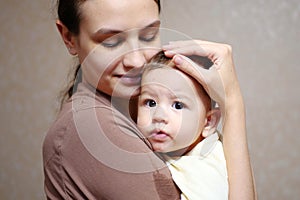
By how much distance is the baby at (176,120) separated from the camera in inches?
33.9

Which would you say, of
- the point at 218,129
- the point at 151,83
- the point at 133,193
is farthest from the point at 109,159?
the point at 218,129

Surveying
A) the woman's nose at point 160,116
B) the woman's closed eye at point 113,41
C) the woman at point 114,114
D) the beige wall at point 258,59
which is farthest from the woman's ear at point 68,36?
the beige wall at point 258,59

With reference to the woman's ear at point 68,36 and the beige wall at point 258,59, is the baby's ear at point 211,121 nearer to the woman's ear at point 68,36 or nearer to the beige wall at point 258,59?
the woman's ear at point 68,36

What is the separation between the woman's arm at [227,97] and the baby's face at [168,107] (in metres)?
0.03

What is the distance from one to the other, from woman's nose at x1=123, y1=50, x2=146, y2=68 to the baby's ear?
185mm

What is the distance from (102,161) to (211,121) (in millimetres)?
294

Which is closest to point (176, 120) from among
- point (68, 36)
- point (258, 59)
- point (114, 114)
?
point (114, 114)

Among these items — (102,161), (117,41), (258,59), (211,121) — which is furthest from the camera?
(258,59)

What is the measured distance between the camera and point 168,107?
882 mm

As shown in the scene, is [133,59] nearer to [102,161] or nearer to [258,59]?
[102,161]

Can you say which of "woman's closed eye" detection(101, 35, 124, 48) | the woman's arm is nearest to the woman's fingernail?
the woman's arm

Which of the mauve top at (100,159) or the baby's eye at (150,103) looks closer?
the mauve top at (100,159)

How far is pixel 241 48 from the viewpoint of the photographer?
1.69 meters

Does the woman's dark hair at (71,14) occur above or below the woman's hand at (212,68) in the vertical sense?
above
